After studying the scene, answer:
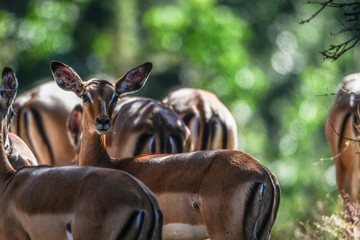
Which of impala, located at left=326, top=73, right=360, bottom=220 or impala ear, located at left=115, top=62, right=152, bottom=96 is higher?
impala ear, located at left=115, top=62, right=152, bottom=96

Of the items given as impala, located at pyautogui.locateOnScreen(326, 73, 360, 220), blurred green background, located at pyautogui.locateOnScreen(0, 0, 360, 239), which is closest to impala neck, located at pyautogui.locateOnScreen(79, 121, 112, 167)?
impala, located at pyautogui.locateOnScreen(326, 73, 360, 220)

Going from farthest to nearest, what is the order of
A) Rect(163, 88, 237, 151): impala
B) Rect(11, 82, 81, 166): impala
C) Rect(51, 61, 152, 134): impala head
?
Rect(11, 82, 81, 166): impala, Rect(163, 88, 237, 151): impala, Rect(51, 61, 152, 134): impala head

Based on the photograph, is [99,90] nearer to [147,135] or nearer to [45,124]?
[147,135]

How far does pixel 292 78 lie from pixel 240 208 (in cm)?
2446

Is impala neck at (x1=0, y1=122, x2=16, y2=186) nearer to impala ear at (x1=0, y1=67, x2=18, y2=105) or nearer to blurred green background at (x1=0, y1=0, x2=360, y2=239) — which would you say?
impala ear at (x1=0, y1=67, x2=18, y2=105)

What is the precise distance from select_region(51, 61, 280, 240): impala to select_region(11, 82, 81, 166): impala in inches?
152

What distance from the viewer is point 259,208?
22.2ft

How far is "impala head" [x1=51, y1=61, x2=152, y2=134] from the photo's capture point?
780 cm

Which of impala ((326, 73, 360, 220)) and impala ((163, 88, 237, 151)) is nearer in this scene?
impala ((326, 73, 360, 220))

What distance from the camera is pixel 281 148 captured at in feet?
92.8

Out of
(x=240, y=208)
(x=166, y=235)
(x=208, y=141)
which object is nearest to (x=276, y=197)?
(x=240, y=208)

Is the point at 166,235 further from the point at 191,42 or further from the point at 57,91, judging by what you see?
the point at 191,42

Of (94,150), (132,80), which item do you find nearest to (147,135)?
(132,80)

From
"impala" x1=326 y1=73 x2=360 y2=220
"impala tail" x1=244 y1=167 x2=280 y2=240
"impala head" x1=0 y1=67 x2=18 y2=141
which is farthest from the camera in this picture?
"impala" x1=326 y1=73 x2=360 y2=220
